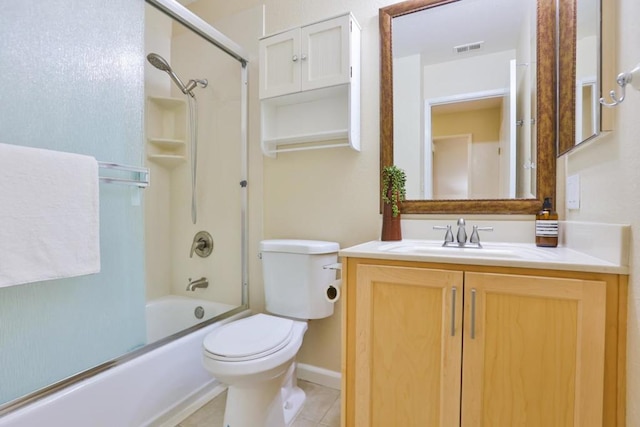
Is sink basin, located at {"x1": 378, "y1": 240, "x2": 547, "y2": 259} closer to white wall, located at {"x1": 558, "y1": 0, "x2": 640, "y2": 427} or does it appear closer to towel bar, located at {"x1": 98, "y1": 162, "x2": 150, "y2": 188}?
white wall, located at {"x1": 558, "y1": 0, "x2": 640, "y2": 427}

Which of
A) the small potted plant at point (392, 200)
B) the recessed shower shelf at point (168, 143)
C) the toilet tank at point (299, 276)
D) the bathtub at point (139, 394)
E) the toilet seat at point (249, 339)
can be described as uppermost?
the recessed shower shelf at point (168, 143)

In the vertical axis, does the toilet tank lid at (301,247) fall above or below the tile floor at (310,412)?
above

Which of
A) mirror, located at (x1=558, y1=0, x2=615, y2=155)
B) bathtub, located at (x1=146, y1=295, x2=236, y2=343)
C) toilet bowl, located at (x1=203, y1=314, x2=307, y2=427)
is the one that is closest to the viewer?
mirror, located at (x1=558, y1=0, x2=615, y2=155)

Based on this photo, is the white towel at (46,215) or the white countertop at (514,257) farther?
the white towel at (46,215)

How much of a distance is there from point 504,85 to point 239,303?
187cm

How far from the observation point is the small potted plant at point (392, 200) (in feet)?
4.74

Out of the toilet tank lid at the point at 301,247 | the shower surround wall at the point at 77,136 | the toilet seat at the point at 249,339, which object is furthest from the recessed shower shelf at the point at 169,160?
the toilet seat at the point at 249,339

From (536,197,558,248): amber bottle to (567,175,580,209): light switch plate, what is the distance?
67mm

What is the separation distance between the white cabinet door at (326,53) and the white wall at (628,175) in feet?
3.21

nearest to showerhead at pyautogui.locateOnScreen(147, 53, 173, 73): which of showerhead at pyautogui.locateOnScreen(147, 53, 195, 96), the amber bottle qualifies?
showerhead at pyautogui.locateOnScreen(147, 53, 195, 96)

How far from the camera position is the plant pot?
4.74 ft

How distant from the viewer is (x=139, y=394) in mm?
1256

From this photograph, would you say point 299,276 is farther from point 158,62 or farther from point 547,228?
point 158,62

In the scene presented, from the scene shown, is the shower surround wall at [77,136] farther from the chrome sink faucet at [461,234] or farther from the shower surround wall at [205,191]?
the chrome sink faucet at [461,234]
